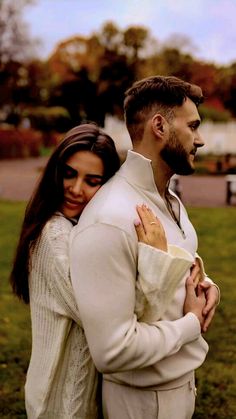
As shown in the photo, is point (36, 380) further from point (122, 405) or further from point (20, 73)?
point (20, 73)

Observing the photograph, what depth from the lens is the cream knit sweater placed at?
2131 millimetres

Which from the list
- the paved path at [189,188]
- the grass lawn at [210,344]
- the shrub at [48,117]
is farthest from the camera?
the shrub at [48,117]

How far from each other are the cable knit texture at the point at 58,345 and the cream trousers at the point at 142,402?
0.31ft

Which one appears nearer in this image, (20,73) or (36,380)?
(36,380)

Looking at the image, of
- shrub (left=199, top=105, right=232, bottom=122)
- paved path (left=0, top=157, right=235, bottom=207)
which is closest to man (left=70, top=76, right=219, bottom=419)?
paved path (left=0, top=157, right=235, bottom=207)

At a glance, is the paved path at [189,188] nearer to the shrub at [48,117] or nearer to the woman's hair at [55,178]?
the woman's hair at [55,178]

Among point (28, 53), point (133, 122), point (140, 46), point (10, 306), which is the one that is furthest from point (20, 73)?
point (133, 122)

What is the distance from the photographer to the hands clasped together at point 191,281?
1.93 m

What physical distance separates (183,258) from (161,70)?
1543 inches

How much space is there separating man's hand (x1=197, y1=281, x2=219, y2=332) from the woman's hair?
1.81ft

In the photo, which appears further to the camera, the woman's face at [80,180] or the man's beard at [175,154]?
the woman's face at [80,180]

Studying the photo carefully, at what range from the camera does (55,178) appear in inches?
90.3

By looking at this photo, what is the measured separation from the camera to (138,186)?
2.12 meters

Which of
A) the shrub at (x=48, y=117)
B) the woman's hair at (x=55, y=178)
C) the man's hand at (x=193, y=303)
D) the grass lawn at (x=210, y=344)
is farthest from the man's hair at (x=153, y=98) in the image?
the shrub at (x=48, y=117)
